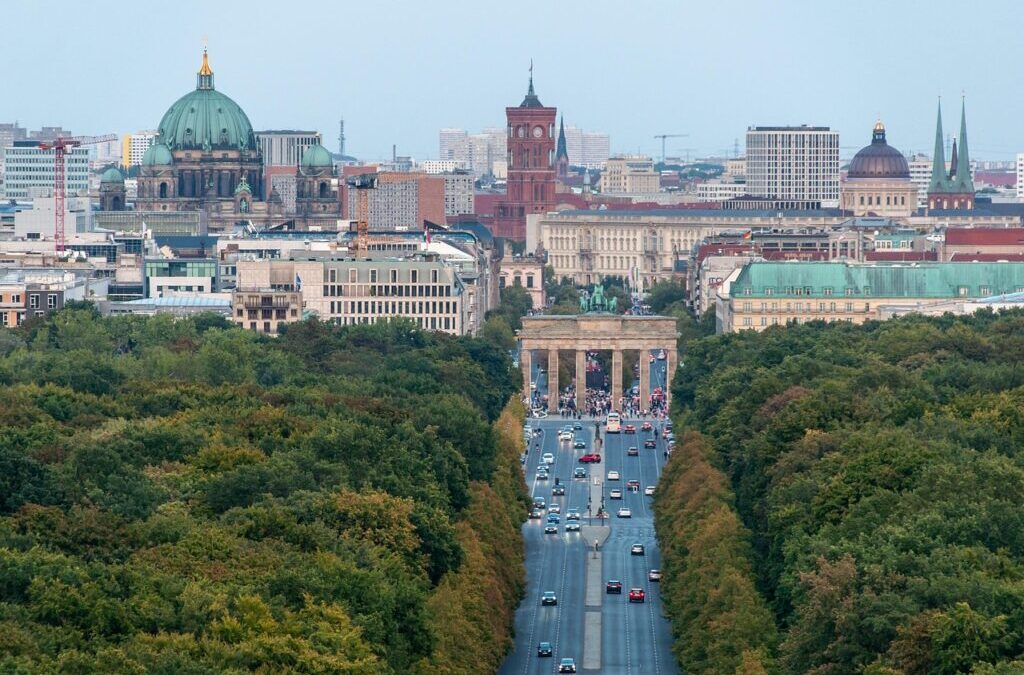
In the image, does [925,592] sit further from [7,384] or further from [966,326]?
[966,326]

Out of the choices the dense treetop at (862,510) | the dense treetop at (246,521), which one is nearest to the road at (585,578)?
the dense treetop at (862,510)

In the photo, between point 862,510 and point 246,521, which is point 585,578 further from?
Answer: point 246,521

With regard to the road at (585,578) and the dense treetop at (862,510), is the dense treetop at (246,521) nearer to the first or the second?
the road at (585,578)

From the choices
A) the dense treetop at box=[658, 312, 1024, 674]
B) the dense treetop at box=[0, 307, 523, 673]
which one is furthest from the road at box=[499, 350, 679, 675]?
the dense treetop at box=[0, 307, 523, 673]

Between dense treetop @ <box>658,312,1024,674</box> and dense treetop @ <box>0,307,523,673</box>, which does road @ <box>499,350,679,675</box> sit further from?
dense treetop @ <box>0,307,523,673</box>

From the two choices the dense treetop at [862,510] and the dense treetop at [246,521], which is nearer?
the dense treetop at [246,521]

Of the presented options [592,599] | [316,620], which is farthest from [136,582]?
[592,599]
